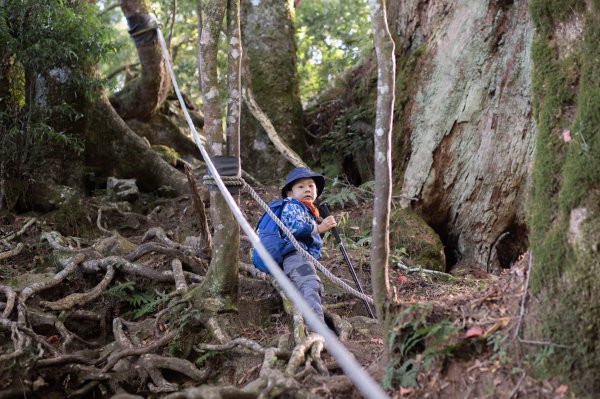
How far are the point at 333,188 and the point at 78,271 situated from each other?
3744 mm

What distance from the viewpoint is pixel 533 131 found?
6.79m

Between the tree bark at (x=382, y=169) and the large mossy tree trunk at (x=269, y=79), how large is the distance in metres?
5.68

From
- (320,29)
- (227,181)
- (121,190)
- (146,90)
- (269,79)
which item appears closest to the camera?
(227,181)

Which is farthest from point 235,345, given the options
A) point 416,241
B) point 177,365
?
point 416,241

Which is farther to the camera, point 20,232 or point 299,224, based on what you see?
point 20,232

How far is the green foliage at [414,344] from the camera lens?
303 centimetres

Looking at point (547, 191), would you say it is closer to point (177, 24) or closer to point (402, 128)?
point (402, 128)

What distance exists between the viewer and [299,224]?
5.36 m

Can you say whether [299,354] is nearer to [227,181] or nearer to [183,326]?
[183,326]

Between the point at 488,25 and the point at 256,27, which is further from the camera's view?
the point at 256,27

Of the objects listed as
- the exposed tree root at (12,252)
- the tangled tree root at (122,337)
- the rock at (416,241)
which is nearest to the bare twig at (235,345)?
the tangled tree root at (122,337)

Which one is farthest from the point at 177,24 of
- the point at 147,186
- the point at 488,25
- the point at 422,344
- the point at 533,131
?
the point at 422,344

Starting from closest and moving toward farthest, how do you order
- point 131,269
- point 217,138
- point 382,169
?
1. point 382,169
2. point 217,138
3. point 131,269

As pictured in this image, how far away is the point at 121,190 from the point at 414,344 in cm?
618
